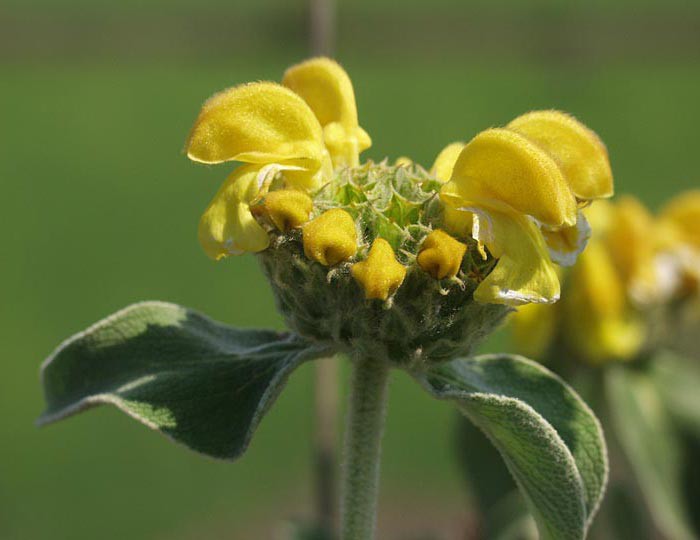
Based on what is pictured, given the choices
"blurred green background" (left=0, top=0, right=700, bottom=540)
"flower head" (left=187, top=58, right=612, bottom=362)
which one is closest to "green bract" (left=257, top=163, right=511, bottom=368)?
"flower head" (left=187, top=58, right=612, bottom=362)

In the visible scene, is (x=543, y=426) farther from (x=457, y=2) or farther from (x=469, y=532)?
(x=457, y=2)

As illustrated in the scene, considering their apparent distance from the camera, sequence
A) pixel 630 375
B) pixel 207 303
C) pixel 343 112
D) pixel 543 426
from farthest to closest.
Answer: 1. pixel 207 303
2. pixel 630 375
3. pixel 343 112
4. pixel 543 426

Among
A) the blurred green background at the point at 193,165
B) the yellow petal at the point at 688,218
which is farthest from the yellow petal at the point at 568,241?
the blurred green background at the point at 193,165

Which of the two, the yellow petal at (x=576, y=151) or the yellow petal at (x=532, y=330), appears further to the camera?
the yellow petal at (x=532, y=330)

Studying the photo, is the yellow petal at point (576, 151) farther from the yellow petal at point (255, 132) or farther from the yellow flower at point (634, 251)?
the yellow flower at point (634, 251)

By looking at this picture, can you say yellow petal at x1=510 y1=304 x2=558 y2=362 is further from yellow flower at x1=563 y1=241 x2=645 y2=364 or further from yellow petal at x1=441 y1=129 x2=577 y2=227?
yellow petal at x1=441 y1=129 x2=577 y2=227

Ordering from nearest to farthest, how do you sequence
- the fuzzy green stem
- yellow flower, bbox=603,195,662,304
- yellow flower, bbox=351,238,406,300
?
yellow flower, bbox=351,238,406,300
the fuzzy green stem
yellow flower, bbox=603,195,662,304

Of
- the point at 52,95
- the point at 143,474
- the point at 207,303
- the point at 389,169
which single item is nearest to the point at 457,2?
the point at 52,95
